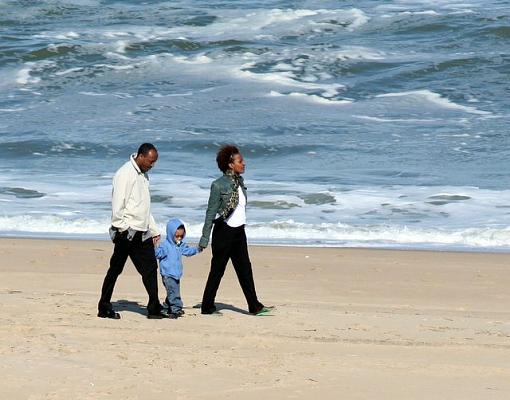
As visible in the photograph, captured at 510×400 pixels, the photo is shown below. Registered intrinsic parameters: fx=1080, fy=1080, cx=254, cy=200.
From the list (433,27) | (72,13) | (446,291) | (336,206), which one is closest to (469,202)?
(336,206)

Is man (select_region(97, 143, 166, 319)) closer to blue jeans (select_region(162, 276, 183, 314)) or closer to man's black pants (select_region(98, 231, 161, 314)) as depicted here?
man's black pants (select_region(98, 231, 161, 314))

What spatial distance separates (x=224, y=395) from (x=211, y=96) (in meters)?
19.2

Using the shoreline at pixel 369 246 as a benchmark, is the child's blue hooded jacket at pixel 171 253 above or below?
above

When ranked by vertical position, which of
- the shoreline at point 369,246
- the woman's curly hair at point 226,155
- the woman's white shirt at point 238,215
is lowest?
the shoreline at point 369,246

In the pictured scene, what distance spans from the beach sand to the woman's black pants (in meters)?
0.16

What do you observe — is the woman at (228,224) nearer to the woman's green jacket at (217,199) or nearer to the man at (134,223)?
the woman's green jacket at (217,199)

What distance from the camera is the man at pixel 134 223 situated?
7031 millimetres

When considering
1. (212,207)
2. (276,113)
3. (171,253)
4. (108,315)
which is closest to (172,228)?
(171,253)

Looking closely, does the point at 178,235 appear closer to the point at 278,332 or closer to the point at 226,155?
the point at 226,155

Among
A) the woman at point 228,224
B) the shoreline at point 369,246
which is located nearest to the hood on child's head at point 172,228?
the woman at point 228,224

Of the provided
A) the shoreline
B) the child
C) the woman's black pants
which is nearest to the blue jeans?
the child

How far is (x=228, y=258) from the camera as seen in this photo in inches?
305

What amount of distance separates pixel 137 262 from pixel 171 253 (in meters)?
0.51

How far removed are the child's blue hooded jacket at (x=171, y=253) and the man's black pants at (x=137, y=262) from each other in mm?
347
